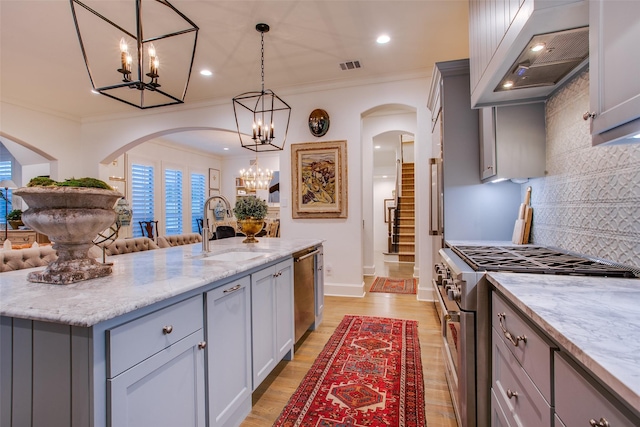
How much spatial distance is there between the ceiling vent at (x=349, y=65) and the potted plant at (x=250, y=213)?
7.41 feet

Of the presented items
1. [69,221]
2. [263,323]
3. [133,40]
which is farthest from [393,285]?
[133,40]

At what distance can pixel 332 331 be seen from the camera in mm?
3098

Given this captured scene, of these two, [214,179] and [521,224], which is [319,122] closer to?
[521,224]

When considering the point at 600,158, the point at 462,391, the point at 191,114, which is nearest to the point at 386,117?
the point at 191,114

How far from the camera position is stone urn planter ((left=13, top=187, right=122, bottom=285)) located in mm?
1188

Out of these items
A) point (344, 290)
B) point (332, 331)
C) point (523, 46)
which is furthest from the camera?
point (344, 290)

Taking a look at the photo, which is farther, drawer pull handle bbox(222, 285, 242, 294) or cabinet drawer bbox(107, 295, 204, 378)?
drawer pull handle bbox(222, 285, 242, 294)

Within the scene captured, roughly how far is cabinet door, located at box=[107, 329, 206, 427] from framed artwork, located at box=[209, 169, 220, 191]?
933 cm

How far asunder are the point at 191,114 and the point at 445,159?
14.0 ft

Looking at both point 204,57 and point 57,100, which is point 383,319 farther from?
point 57,100

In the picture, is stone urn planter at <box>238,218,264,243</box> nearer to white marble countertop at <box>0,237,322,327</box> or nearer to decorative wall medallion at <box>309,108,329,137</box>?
Result: white marble countertop at <box>0,237,322,327</box>

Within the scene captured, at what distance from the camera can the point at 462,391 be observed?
149 centimetres

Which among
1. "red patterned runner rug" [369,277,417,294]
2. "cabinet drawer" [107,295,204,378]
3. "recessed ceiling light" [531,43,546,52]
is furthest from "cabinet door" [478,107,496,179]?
"red patterned runner rug" [369,277,417,294]

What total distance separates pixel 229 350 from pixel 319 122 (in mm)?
3429
